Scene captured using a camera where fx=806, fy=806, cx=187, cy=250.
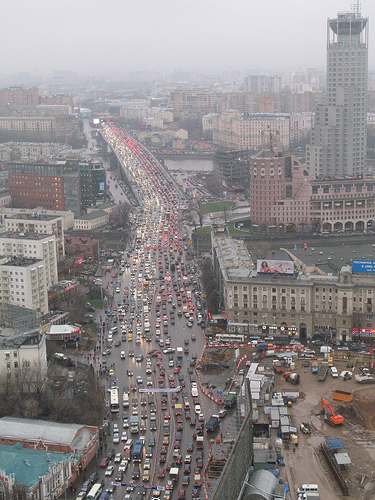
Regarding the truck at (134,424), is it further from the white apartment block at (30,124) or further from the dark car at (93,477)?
the white apartment block at (30,124)

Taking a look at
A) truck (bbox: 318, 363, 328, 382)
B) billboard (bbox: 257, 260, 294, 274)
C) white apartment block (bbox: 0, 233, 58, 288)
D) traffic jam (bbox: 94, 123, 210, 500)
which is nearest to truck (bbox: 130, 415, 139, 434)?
traffic jam (bbox: 94, 123, 210, 500)

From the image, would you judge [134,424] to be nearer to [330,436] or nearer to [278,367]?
[330,436]

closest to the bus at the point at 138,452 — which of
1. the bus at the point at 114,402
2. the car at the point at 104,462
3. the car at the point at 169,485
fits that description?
the car at the point at 104,462

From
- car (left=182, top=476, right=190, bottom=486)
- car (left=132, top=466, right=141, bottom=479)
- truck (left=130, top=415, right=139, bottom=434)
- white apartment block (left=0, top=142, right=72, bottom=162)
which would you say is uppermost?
white apartment block (left=0, top=142, right=72, bottom=162)

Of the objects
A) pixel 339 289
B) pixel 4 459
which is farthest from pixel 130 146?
pixel 4 459

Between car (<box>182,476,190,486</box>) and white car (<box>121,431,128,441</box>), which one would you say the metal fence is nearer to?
car (<box>182,476,190,486</box>)

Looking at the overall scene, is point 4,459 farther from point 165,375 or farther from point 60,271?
point 60,271
